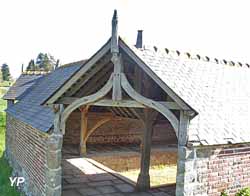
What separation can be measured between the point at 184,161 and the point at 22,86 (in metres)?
16.4

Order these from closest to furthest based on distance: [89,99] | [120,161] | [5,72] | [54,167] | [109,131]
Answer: [89,99]
[54,167]
[120,161]
[109,131]
[5,72]

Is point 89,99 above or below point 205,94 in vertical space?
below

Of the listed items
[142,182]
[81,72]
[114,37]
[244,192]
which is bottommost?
[142,182]

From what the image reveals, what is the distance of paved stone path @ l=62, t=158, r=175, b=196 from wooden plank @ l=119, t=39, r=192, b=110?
4.04m

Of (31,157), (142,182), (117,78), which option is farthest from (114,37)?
(31,157)

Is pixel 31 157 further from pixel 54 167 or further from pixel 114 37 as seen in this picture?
pixel 114 37

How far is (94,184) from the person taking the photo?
962 cm

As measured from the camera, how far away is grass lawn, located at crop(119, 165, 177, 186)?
1080 cm

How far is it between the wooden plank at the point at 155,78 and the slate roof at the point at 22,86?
42.0ft

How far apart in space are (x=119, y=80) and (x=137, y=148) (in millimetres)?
10237

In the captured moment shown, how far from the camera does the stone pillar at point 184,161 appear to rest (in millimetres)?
5852

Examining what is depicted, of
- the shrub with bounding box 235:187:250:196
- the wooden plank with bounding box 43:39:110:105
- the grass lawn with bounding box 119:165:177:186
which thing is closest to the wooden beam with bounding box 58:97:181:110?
the wooden plank with bounding box 43:39:110:105

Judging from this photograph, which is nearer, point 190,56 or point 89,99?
point 89,99

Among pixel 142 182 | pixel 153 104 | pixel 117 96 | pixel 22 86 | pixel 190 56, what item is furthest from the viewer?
pixel 22 86
